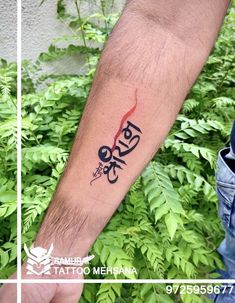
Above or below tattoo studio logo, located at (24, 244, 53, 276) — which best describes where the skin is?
above

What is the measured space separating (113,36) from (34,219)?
1.34 feet

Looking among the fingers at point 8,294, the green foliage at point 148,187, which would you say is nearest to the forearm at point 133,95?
the fingers at point 8,294

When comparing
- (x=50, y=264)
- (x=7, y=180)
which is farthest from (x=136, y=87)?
(x=7, y=180)

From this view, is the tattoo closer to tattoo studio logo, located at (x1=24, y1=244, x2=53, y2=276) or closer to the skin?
the skin

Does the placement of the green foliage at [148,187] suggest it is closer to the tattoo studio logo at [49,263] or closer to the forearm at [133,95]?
the tattoo studio logo at [49,263]

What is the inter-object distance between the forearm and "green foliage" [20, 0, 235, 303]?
0.85 feet

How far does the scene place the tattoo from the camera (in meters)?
0.64

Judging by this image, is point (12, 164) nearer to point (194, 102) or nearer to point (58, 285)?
point (58, 285)

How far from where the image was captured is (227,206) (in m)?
0.84

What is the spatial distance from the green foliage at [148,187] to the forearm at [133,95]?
258 millimetres

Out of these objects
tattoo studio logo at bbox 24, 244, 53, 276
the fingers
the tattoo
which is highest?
the tattoo

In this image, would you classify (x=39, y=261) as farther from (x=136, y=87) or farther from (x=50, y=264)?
(x=136, y=87)

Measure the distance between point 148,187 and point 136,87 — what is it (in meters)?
0.35

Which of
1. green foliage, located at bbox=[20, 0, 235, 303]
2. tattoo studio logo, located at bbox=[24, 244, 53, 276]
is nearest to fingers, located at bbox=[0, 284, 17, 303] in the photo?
tattoo studio logo, located at bbox=[24, 244, 53, 276]
